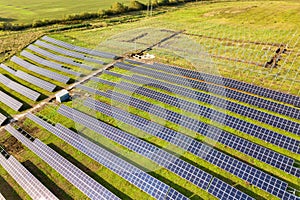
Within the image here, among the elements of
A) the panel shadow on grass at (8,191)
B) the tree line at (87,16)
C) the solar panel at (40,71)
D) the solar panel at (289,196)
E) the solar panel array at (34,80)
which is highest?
the tree line at (87,16)

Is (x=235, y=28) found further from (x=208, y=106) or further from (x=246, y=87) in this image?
(x=208, y=106)

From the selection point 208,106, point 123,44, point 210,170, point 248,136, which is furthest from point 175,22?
point 210,170

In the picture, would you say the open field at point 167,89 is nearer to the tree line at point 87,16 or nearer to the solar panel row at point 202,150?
the solar panel row at point 202,150

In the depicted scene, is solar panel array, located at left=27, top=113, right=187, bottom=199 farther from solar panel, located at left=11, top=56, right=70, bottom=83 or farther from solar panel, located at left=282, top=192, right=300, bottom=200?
solar panel, located at left=11, top=56, right=70, bottom=83

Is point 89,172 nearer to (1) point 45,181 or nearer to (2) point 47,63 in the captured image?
(1) point 45,181

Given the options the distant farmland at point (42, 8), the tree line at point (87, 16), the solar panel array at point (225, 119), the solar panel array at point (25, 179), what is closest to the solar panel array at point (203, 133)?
the solar panel array at point (225, 119)
